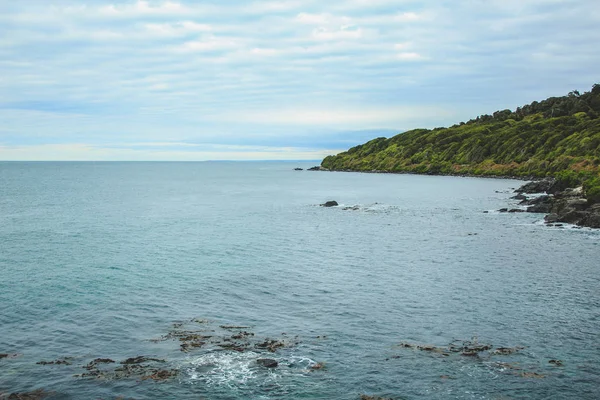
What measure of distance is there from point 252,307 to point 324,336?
21.7ft

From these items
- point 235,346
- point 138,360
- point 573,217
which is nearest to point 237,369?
point 235,346

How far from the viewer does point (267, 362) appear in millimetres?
21688

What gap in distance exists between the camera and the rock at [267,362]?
21.6m

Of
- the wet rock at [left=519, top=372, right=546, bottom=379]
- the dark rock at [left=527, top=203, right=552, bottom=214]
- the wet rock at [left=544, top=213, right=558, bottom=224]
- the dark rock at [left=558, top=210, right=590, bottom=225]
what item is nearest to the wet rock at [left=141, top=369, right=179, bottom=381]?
the wet rock at [left=519, top=372, right=546, bottom=379]

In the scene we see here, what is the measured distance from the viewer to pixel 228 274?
3947 centimetres

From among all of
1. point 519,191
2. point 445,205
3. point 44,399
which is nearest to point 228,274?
point 44,399

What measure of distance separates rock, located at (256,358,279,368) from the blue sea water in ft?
1.21

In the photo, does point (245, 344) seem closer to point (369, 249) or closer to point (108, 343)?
point (108, 343)

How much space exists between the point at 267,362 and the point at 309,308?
352 inches

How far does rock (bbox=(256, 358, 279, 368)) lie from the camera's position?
2156 cm

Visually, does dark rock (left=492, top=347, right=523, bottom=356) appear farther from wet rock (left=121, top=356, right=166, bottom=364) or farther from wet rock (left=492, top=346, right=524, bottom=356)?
wet rock (left=121, top=356, right=166, bottom=364)

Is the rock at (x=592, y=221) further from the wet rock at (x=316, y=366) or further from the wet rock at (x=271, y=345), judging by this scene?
the wet rock at (x=316, y=366)

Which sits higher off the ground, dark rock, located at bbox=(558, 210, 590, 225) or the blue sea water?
dark rock, located at bbox=(558, 210, 590, 225)

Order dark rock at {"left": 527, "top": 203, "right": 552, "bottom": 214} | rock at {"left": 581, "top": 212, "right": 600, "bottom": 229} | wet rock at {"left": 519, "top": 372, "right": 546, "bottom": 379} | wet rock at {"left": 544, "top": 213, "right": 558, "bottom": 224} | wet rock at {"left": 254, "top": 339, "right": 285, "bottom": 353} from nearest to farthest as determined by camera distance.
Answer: wet rock at {"left": 519, "top": 372, "right": 546, "bottom": 379}
wet rock at {"left": 254, "top": 339, "right": 285, "bottom": 353}
rock at {"left": 581, "top": 212, "right": 600, "bottom": 229}
wet rock at {"left": 544, "top": 213, "right": 558, "bottom": 224}
dark rock at {"left": 527, "top": 203, "right": 552, "bottom": 214}
